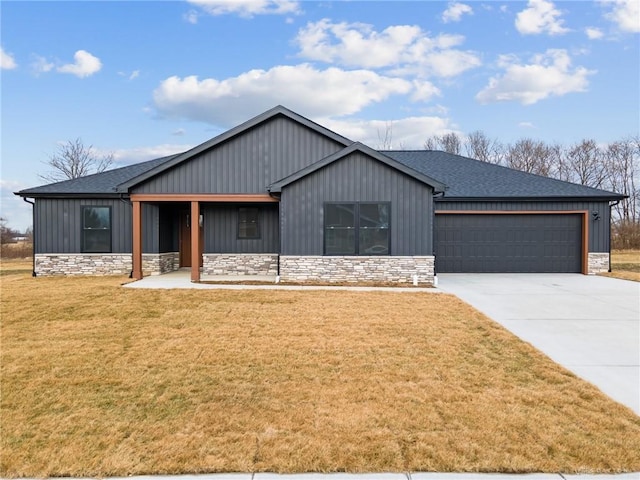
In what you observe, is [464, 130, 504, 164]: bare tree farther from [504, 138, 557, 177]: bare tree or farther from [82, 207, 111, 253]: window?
[82, 207, 111, 253]: window

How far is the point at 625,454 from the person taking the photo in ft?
9.91

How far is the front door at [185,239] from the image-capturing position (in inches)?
619

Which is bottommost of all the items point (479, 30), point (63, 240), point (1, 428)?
point (1, 428)

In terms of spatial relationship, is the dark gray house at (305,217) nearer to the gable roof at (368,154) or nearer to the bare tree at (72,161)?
the gable roof at (368,154)

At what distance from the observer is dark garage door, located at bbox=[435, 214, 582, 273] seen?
50.6 feet

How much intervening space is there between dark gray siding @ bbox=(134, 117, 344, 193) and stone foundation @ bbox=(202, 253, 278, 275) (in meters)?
2.51

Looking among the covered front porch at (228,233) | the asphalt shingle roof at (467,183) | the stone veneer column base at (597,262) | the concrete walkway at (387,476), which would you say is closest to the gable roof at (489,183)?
the asphalt shingle roof at (467,183)

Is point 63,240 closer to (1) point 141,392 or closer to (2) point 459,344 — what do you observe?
(1) point 141,392

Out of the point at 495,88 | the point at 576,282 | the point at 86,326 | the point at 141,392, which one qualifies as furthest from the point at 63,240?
the point at 495,88

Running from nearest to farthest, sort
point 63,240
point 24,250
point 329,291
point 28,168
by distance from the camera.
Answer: point 329,291, point 63,240, point 24,250, point 28,168

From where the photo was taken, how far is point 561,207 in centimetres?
1528

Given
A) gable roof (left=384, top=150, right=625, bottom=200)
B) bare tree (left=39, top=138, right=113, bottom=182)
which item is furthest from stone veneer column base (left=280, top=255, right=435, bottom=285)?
bare tree (left=39, top=138, right=113, bottom=182)

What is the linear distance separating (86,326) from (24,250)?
26811mm

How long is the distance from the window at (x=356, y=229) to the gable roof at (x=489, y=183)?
418 centimetres
